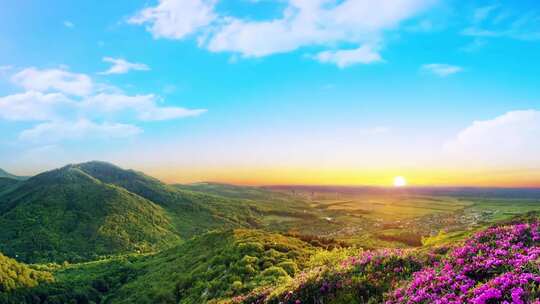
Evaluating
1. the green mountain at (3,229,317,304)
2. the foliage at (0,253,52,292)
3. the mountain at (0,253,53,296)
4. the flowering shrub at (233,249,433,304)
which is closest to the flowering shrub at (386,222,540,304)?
the flowering shrub at (233,249,433,304)

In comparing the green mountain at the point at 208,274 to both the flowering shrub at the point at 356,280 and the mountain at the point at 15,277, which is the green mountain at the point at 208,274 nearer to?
the mountain at the point at 15,277

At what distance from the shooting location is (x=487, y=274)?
44.5 feet

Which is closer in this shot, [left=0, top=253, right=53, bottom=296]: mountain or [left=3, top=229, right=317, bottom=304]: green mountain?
A: [left=3, top=229, right=317, bottom=304]: green mountain

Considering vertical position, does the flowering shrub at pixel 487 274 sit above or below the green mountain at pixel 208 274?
above

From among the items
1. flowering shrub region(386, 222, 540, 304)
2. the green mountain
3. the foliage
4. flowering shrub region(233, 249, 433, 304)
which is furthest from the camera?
the foliage

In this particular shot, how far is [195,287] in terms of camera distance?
39.0m

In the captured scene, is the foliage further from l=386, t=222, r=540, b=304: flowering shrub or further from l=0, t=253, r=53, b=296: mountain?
l=386, t=222, r=540, b=304: flowering shrub

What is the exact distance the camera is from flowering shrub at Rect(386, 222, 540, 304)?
11.0 meters

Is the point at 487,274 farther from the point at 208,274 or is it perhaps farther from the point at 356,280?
the point at 208,274

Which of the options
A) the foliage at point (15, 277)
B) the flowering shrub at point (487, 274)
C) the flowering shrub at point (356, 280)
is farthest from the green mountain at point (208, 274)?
the flowering shrub at point (487, 274)

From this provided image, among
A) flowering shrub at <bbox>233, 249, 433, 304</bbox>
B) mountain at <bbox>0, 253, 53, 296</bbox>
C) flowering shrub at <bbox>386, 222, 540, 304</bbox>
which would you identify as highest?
flowering shrub at <bbox>386, 222, 540, 304</bbox>

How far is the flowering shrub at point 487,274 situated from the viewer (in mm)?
11023

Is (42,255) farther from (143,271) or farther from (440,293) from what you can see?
(440,293)

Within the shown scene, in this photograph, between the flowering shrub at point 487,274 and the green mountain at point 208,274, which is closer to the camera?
the flowering shrub at point 487,274
